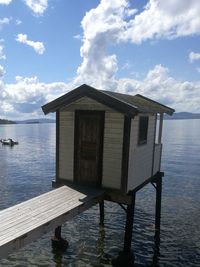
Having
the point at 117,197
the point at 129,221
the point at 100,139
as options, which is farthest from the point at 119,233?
the point at 100,139

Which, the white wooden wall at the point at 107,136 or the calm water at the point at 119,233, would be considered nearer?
the white wooden wall at the point at 107,136

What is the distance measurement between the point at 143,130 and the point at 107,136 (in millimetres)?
2554

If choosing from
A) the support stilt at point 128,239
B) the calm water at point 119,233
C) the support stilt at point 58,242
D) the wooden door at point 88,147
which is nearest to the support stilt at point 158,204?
the calm water at point 119,233

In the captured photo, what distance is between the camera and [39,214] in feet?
33.8

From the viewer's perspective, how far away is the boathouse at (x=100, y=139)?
12.7 meters

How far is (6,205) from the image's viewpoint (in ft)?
80.9

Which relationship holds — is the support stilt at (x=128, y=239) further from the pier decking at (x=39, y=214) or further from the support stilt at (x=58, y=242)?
the support stilt at (x=58, y=242)

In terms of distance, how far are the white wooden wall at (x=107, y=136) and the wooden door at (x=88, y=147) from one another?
0.23 m

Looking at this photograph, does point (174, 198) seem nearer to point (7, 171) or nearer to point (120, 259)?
point (120, 259)

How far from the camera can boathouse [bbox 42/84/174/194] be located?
12680mm

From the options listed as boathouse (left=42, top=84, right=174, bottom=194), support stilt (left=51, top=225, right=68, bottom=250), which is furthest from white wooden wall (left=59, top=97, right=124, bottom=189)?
support stilt (left=51, top=225, right=68, bottom=250)

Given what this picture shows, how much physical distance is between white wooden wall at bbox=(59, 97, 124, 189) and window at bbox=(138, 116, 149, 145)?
67.4 inches

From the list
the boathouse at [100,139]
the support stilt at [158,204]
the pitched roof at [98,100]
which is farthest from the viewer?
the support stilt at [158,204]

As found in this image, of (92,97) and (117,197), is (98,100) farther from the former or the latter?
(117,197)
